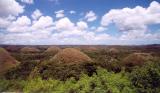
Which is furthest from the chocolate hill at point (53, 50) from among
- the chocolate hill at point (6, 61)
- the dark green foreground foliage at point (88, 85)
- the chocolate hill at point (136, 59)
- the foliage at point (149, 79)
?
the foliage at point (149, 79)

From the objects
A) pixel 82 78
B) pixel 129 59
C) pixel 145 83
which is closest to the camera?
pixel 145 83

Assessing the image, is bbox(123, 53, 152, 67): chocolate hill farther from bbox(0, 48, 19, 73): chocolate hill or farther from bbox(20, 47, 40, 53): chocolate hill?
bbox(0, 48, 19, 73): chocolate hill

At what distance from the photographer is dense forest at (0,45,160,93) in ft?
32.3

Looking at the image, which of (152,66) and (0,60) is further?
(0,60)

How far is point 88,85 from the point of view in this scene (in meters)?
10.1

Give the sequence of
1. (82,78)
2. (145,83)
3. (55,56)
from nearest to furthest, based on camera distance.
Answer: (145,83) < (82,78) < (55,56)

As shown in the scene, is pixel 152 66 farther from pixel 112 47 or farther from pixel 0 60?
pixel 0 60

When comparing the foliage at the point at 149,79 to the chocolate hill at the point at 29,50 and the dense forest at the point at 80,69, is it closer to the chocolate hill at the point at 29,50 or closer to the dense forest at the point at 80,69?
the dense forest at the point at 80,69

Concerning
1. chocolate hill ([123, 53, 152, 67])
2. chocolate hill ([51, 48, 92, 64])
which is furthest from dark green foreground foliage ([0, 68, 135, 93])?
chocolate hill ([51, 48, 92, 64])

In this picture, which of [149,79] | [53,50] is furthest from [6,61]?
[149,79]

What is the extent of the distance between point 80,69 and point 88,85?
191 centimetres

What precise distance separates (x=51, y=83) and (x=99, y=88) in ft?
7.36

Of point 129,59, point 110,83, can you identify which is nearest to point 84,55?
point 129,59

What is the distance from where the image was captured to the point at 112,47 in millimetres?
13523
